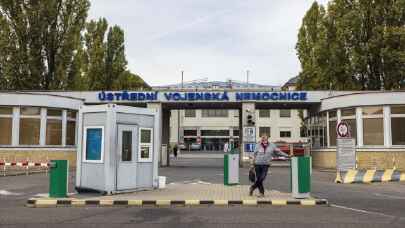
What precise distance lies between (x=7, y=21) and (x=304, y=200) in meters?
32.8

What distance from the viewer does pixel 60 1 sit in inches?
1608

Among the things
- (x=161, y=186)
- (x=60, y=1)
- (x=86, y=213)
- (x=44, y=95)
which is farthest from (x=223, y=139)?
(x=86, y=213)

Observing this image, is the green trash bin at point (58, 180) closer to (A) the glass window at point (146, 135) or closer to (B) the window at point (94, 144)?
(B) the window at point (94, 144)

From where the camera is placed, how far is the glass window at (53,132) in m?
30.7

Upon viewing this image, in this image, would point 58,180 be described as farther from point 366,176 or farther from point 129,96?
point 129,96

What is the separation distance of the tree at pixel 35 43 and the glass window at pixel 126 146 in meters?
26.5

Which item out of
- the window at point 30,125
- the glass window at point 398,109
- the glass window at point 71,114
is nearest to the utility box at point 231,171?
the glass window at point 398,109

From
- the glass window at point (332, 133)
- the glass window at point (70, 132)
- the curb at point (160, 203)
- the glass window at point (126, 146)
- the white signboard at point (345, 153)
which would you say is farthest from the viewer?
the glass window at point (70, 132)

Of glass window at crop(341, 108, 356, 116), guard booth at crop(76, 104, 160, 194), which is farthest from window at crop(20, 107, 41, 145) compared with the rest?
glass window at crop(341, 108, 356, 116)

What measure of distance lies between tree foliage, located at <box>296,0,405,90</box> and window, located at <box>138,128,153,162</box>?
25594 mm

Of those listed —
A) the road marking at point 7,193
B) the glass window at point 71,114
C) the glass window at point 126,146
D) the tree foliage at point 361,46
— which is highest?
the tree foliage at point 361,46

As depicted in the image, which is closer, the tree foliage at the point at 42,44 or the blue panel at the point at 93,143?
the blue panel at the point at 93,143

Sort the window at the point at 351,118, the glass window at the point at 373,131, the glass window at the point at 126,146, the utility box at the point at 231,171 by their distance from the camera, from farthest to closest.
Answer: the window at the point at 351,118 → the glass window at the point at 373,131 → the utility box at the point at 231,171 → the glass window at the point at 126,146

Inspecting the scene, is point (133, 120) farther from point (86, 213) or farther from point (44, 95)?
point (44, 95)
